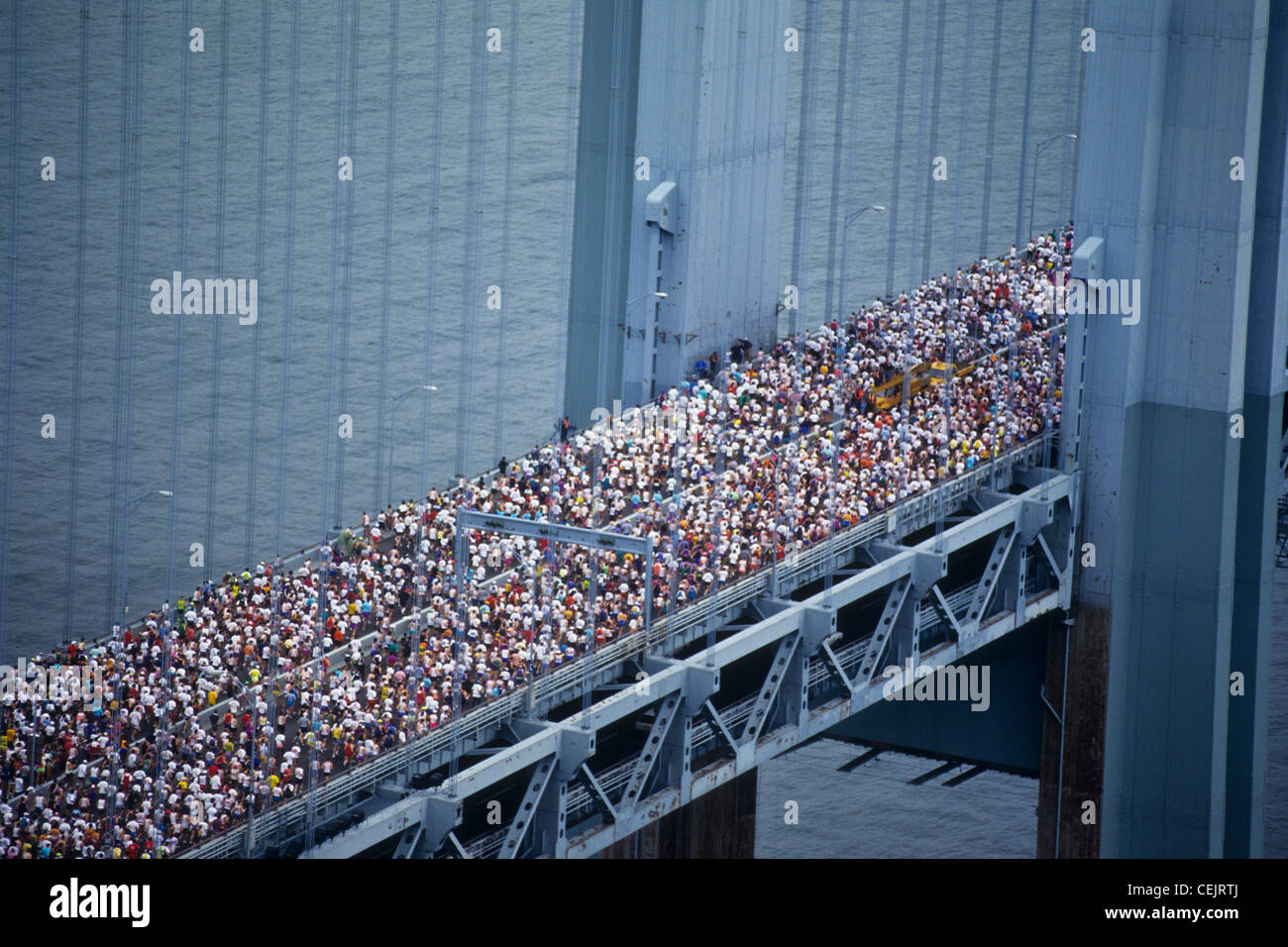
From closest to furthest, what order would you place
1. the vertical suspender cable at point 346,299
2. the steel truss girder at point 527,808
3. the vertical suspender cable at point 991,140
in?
the steel truss girder at point 527,808, the vertical suspender cable at point 346,299, the vertical suspender cable at point 991,140

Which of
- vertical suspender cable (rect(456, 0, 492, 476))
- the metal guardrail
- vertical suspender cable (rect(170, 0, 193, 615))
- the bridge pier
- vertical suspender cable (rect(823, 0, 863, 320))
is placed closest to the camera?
the metal guardrail

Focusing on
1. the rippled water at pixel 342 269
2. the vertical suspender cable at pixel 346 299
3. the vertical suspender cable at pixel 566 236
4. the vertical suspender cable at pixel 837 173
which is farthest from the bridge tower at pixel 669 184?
the vertical suspender cable at pixel 837 173

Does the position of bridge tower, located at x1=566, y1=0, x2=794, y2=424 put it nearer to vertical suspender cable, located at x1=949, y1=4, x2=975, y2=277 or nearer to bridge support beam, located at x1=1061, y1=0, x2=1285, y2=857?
bridge support beam, located at x1=1061, y1=0, x2=1285, y2=857

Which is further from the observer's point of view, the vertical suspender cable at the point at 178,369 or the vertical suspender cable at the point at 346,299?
the vertical suspender cable at the point at 346,299

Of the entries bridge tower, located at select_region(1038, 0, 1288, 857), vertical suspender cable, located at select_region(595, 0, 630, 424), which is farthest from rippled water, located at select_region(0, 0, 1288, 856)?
bridge tower, located at select_region(1038, 0, 1288, 857)

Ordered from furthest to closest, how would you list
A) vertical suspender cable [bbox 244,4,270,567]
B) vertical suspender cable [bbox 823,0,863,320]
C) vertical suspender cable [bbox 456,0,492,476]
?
1. vertical suspender cable [bbox 823,0,863,320]
2. vertical suspender cable [bbox 456,0,492,476]
3. vertical suspender cable [bbox 244,4,270,567]

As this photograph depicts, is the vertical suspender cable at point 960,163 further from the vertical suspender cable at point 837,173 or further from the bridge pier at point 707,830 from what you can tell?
the bridge pier at point 707,830
